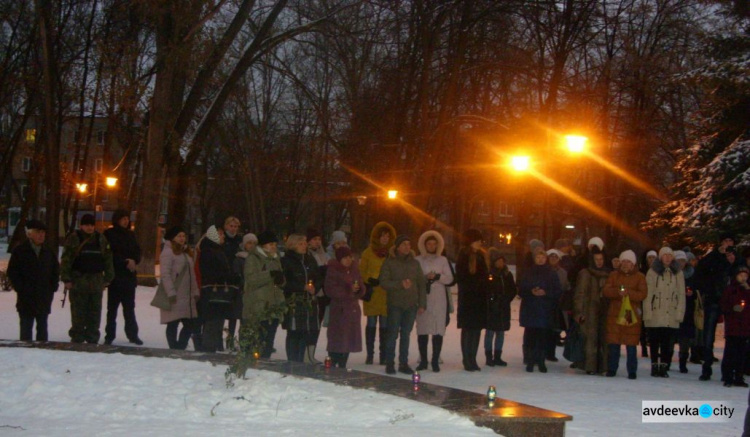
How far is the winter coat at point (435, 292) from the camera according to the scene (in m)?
13.6

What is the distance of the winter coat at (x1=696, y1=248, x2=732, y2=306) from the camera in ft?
49.1

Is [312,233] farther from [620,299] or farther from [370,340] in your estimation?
[620,299]

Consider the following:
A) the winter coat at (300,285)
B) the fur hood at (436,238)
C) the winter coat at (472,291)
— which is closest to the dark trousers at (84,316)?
the winter coat at (300,285)

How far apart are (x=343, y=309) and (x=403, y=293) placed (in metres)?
0.92

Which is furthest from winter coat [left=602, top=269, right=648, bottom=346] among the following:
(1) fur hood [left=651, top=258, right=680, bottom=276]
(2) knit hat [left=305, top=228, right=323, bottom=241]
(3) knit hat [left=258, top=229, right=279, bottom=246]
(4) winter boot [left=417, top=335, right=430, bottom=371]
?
(3) knit hat [left=258, top=229, right=279, bottom=246]

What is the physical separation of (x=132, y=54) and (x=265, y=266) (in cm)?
1568

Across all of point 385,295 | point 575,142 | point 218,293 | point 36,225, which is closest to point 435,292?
point 385,295

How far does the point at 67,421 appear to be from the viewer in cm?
809

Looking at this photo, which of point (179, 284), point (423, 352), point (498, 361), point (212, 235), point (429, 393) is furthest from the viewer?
point (498, 361)

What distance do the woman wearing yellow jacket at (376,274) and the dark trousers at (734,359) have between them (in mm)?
4761

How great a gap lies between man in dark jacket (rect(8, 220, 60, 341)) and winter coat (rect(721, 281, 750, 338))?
9.25 meters

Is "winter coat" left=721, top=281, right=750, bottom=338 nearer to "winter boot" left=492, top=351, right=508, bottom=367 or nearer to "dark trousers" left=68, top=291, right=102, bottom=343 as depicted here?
"winter boot" left=492, top=351, right=508, bottom=367

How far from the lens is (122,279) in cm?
1412

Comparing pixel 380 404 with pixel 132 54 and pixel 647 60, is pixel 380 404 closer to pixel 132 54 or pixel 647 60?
pixel 132 54
